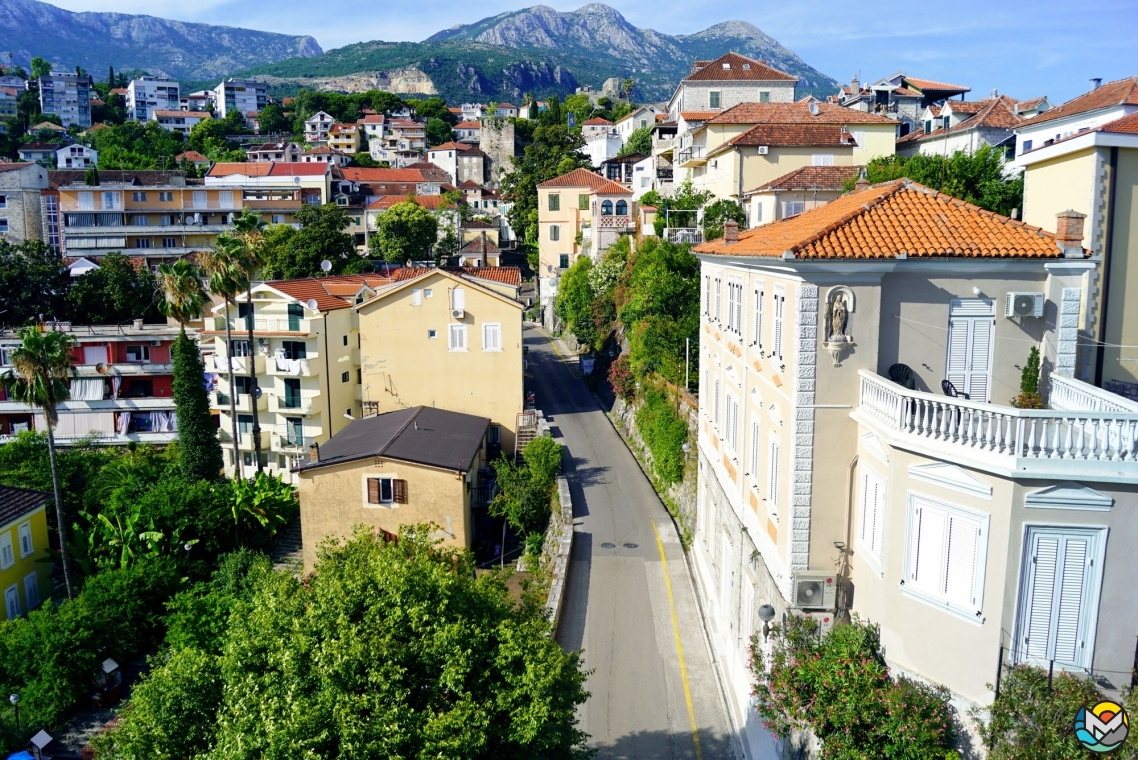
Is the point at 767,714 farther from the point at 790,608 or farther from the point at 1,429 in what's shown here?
the point at 1,429

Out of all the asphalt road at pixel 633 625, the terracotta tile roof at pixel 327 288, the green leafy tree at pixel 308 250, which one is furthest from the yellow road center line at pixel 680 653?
the green leafy tree at pixel 308 250

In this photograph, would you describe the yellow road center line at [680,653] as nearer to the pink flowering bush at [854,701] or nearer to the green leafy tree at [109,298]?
the pink flowering bush at [854,701]

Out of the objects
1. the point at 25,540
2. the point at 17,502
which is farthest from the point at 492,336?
the point at 25,540

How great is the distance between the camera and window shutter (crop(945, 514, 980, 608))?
12.2m

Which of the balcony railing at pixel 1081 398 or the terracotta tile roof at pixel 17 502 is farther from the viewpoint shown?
the terracotta tile roof at pixel 17 502

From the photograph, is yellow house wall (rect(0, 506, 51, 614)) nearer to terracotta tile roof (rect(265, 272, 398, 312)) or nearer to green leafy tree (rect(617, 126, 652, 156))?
terracotta tile roof (rect(265, 272, 398, 312))

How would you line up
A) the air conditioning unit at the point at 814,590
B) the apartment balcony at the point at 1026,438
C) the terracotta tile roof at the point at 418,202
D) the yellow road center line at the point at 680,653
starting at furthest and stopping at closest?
1. the terracotta tile roof at the point at 418,202
2. the yellow road center line at the point at 680,653
3. the air conditioning unit at the point at 814,590
4. the apartment balcony at the point at 1026,438

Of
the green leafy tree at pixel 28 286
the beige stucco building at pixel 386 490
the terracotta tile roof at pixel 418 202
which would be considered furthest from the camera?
the terracotta tile roof at pixel 418 202

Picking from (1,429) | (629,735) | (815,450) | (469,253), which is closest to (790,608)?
(815,450)

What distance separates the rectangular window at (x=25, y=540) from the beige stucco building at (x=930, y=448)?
34.3 m

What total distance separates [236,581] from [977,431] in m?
32.1

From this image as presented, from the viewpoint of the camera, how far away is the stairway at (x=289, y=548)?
1556 inches

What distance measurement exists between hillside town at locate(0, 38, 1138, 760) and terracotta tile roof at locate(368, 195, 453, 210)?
2638 cm

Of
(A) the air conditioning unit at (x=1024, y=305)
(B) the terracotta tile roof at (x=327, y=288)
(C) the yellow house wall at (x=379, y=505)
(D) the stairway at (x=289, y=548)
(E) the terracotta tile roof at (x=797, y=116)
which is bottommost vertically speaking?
(D) the stairway at (x=289, y=548)
